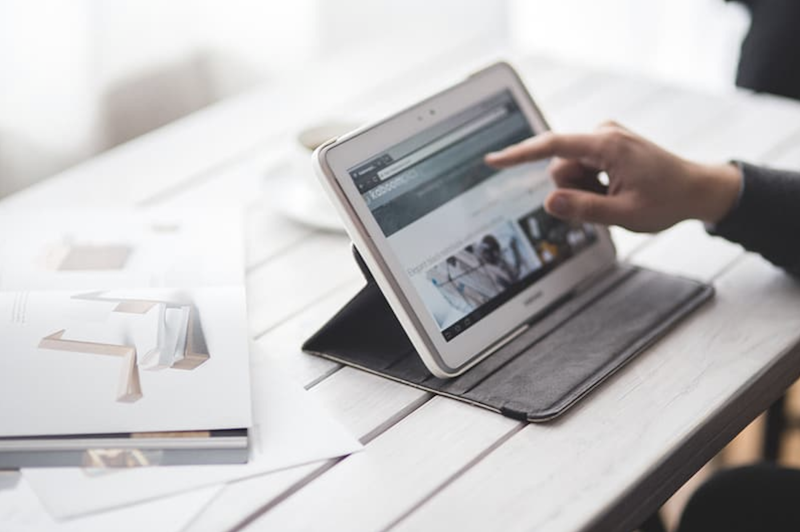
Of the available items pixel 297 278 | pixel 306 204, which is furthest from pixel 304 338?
pixel 306 204

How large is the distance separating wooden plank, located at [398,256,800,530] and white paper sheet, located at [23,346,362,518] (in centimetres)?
11

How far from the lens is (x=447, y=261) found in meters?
0.89

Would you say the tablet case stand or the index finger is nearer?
the tablet case stand

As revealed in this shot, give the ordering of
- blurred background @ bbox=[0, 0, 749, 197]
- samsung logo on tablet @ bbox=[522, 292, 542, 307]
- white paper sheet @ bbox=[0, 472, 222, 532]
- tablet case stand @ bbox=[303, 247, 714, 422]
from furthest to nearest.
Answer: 1. blurred background @ bbox=[0, 0, 749, 197]
2. samsung logo on tablet @ bbox=[522, 292, 542, 307]
3. tablet case stand @ bbox=[303, 247, 714, 422]
4. white paper sheet @ bbox=[0, 472, 222, 532]

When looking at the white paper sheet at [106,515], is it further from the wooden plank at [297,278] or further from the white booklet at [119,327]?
the wooden plank at [297,278]

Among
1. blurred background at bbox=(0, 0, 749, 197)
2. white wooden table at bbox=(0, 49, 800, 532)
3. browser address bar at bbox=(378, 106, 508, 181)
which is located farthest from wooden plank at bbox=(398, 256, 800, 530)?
blurred background at bbox=(0, 0, 749, 197)

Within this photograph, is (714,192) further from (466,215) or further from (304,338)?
(304,338)

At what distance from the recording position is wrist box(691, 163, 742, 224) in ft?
3.20

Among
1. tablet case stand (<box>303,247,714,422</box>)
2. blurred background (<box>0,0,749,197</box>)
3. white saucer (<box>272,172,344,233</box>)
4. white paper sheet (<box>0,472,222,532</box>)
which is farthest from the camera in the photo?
blurred background (<box>0,0,749,197</box>)

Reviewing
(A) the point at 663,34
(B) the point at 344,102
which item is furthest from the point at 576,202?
(A) the point at 663,34

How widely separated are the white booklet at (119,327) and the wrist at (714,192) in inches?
16.2

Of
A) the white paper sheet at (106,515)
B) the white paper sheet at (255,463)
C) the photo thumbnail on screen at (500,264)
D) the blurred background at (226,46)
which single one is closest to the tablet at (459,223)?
the photo thumbnail on screen at (500,264)

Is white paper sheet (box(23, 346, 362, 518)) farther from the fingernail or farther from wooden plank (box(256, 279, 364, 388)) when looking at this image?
the fingernail

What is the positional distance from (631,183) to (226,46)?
3.56ft
